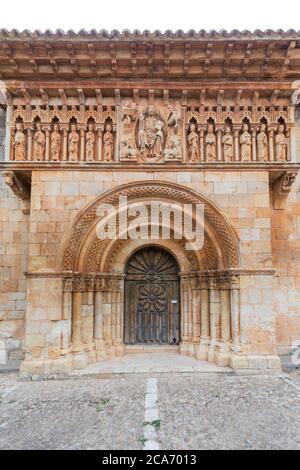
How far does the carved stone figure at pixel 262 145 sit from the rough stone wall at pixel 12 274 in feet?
15.7

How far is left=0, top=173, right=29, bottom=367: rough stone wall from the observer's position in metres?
5.96

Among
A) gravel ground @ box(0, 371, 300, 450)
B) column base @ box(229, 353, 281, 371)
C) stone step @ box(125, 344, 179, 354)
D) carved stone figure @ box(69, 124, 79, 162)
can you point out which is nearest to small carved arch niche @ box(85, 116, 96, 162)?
carved stone figure @ box(69, 124, 79, 162)

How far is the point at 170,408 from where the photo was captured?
13.2 feet

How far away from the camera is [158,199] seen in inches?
226

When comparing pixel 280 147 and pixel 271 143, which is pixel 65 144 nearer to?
pixel 271 143

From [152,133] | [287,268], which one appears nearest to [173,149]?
[152,133]

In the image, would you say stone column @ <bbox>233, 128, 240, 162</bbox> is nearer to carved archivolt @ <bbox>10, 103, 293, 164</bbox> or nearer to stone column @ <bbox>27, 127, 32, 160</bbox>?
carved archivolt @ <bbox>10, 103, 293, 164</bbox>

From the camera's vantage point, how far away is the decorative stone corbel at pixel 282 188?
5.73 metres

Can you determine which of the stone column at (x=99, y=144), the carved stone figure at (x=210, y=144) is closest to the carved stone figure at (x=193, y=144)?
the carved stone figure at (x=210, y=144)

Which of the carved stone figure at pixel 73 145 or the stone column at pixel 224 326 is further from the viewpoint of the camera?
the carved stone figure at pixel 73 145

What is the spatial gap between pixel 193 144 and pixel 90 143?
1937 mm

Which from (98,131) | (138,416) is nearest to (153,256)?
(98,131)

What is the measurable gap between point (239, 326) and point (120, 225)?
2.83 m

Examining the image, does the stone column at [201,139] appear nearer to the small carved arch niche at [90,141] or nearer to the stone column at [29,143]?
the small carved arch niche at [90,141]
